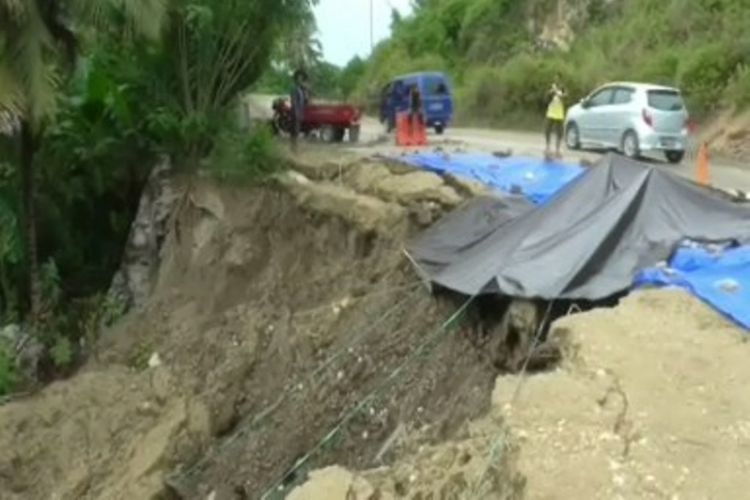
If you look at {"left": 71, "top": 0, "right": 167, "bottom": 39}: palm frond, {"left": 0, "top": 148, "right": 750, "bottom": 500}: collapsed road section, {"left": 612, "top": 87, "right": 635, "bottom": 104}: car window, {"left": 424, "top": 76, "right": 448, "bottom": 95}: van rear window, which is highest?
{"left": 71, "top": 0, "right": 167, "bottom": 39}: palm frond

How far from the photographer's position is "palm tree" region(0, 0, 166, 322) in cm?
1659

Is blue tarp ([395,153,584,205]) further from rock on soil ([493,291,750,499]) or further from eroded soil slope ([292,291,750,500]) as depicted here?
eroded soil slope ([292,291,750,500])

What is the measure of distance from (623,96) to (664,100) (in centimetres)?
100

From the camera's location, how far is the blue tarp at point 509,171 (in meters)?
16.3

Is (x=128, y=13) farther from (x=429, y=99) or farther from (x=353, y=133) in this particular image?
(x=429, y=99)

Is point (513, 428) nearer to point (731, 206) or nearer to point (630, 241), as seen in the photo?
point (630, 241)

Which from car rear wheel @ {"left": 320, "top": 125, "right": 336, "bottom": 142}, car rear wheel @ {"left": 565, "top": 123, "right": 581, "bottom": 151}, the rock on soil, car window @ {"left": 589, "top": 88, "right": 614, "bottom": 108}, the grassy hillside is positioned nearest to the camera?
the rock on soil

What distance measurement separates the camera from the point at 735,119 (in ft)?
98.1

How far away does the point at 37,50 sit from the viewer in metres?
16.8

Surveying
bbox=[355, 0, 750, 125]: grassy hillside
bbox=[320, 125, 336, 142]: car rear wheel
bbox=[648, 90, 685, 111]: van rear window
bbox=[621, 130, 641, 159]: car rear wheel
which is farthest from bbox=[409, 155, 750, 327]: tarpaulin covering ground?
bbox=[355, 0, 750, 125]: grassy hillside

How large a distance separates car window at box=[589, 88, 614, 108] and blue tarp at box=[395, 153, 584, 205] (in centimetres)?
731

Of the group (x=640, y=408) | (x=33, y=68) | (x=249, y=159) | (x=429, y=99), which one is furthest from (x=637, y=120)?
(x=640, y=408)

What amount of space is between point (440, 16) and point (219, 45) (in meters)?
40.6

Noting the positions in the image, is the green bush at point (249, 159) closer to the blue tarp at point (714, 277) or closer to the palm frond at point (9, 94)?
the palm frond at point (9, 94)
